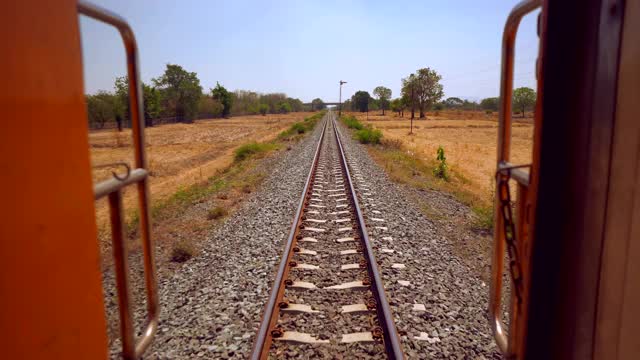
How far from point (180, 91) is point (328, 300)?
80804 millimetres

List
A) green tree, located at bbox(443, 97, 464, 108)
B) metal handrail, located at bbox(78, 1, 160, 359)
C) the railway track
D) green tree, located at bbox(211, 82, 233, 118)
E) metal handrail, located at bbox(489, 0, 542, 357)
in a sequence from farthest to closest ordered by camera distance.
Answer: green tree, located at bbox(443, 97, 464, 108), green tree, located at bbox(211, 82, 233, 118), the railway track, metal handrail, located at bbox(489, 0, 542, 357), metal handrail, located at bbox(78, 1, 160, 359)

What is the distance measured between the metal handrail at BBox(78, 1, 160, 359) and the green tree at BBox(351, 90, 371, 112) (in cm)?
13630

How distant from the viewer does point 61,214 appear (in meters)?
1.25

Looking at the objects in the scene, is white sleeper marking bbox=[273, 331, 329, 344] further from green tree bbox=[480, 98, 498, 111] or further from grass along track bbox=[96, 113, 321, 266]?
green tree bbox=[480, 98, 498, 111]

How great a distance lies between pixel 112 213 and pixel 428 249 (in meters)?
5.24

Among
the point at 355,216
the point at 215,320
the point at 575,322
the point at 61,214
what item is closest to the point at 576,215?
the point at 575,322

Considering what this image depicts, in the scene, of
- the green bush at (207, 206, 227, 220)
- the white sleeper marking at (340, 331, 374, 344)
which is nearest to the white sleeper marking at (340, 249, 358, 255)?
the white sleeper marking at (340, 331, 374, 344)

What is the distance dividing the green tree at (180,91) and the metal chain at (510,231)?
8138 centimetres

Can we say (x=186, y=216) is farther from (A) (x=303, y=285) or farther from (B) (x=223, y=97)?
(B) (x=223, y=97)

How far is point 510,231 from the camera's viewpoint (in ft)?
6.18

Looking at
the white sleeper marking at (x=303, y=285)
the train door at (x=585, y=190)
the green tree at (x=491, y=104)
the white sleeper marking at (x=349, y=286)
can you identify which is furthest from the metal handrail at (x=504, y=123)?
the green tree at (x=491, y=104)

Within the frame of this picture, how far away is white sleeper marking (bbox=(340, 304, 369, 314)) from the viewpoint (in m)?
4.40

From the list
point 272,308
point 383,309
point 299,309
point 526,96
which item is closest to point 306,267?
point 299,309

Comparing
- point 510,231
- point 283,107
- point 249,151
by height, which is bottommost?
point 249,151
